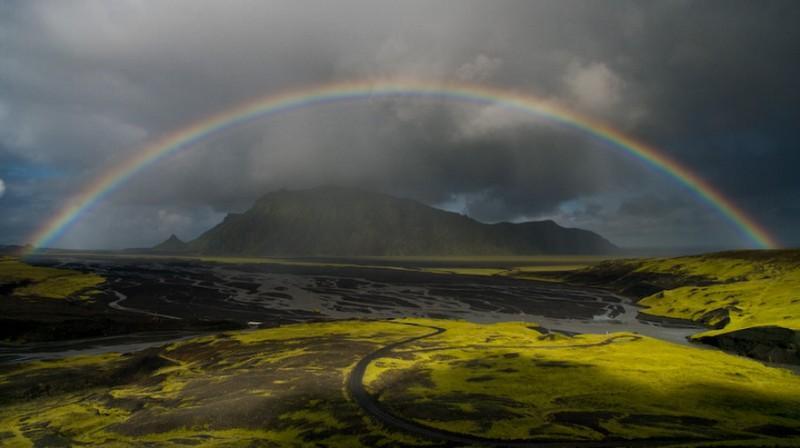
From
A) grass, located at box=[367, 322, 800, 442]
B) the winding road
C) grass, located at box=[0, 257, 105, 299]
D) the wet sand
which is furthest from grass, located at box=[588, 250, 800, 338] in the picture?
grass, located at box=[0, 257, 105, 299]

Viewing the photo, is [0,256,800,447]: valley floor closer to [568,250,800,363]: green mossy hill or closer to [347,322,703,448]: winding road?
[347,322,703,448]: winding road

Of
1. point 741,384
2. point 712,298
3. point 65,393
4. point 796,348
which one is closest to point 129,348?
point 65,393

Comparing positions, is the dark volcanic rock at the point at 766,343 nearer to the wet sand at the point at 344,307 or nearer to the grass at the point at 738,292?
the grass at the point at 738,292

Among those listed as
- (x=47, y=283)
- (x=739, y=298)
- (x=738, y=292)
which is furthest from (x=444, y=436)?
(x=47, y=283)

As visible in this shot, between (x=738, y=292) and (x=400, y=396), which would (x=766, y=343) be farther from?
(x=400, y=396)

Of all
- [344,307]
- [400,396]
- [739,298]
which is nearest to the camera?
[400,396]
